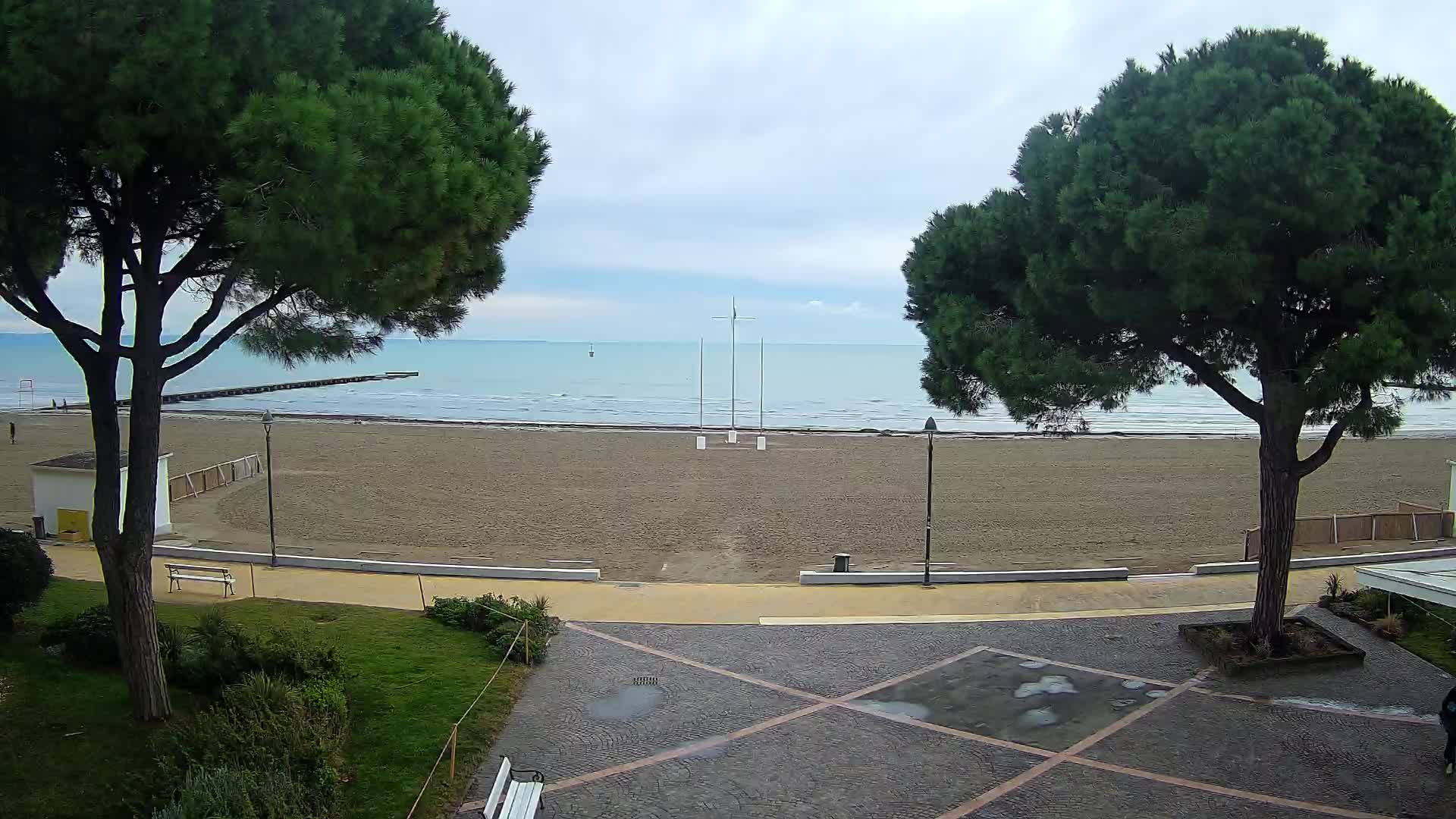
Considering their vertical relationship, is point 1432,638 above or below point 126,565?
below

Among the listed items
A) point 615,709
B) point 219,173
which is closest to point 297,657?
point 615,709

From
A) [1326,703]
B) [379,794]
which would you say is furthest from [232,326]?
[1326,703]

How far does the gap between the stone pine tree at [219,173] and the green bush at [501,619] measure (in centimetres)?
416

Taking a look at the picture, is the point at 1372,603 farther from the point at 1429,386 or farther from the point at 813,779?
the point at 813,779

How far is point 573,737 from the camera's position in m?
9.34

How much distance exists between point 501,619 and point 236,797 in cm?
598

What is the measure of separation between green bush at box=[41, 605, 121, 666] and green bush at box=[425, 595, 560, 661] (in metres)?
4.06

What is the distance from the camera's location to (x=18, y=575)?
32.7ft

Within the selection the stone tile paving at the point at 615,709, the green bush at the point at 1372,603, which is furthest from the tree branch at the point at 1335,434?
the stone tile paving at the point at 615,709

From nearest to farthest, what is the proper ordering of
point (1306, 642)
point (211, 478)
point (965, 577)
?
1. point (1306, 642)
2. point (965, 577)
3. point (211, 478)

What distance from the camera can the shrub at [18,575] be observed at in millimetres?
9914

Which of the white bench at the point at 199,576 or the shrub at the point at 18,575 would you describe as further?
the white bench at the point at 199,576

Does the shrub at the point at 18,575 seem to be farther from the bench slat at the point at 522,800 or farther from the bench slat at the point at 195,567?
the bench slat at the point at 522,800

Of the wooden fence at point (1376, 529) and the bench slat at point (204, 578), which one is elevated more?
the wooden fence at point (1376, 529)
